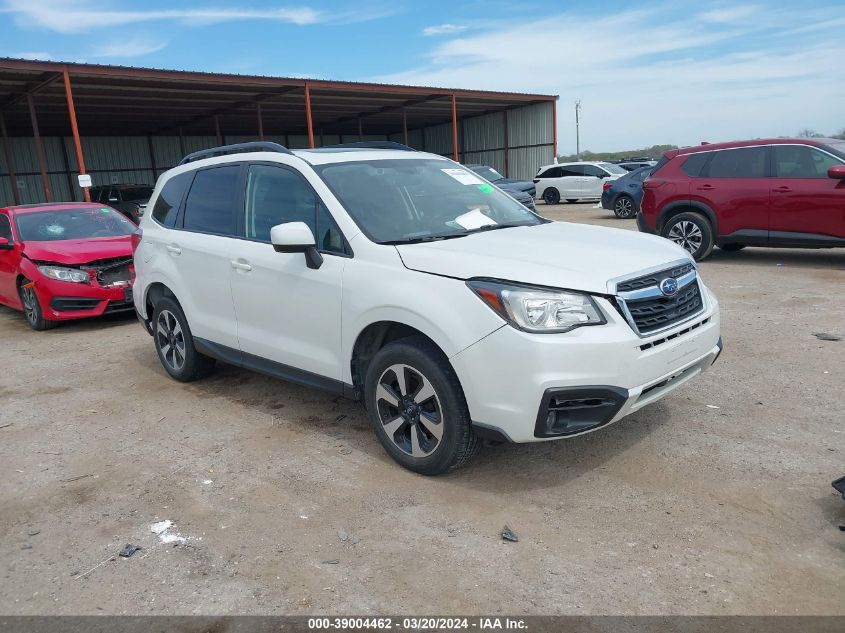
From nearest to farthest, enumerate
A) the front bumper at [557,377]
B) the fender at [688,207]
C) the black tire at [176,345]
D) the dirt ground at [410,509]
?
the dirt ground at [410,509] → the front bumper at [557,377] → the black tire at [176,345] → the fender at [688,207]

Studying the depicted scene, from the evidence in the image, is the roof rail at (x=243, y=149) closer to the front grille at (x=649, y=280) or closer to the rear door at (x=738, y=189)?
the front grille at (x=649, y=280)

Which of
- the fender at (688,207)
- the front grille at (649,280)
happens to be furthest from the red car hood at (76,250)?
the fender at (688,207)

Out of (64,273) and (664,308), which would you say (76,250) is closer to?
(64,273)

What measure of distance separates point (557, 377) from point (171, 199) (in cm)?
389

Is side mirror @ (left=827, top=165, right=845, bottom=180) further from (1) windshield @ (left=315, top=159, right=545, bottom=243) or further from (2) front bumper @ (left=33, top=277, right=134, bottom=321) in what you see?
(2) front bumper @ (left=33, top=277, right=134, bottom=321)

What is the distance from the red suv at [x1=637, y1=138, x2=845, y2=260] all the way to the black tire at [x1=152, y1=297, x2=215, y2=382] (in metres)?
7.58

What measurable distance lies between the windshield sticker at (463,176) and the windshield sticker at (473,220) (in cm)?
40

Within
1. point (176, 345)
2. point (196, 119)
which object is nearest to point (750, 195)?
point (176, 345)

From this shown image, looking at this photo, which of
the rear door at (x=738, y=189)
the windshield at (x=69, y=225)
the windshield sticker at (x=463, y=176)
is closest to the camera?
the windshield sticker at (x=463, y=176)

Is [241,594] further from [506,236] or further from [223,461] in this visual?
[506,236]

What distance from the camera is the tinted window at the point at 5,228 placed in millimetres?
8499

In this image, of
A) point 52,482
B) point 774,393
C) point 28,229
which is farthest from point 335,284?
point 28,229

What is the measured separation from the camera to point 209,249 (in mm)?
4867

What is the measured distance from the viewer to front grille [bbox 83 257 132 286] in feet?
26.0
